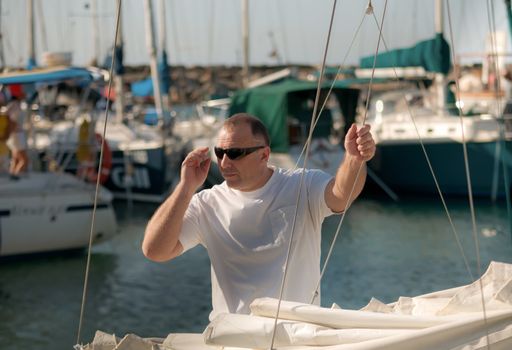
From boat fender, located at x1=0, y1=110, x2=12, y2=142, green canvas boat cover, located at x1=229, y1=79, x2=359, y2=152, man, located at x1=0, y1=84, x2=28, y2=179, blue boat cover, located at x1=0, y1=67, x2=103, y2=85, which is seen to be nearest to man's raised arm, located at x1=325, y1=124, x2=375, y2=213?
blue boat cover, located at x1=0, y1=67, x2=103, y2=85

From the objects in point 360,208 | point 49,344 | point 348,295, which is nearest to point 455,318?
point 49,344

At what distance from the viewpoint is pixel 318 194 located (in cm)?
431

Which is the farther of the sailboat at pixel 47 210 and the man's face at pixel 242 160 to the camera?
the sailboat at pixel 47 210

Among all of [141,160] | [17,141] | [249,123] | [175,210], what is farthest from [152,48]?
[175,210]

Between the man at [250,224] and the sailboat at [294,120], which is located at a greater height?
the man at [250,224]

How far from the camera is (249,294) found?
14.0ft

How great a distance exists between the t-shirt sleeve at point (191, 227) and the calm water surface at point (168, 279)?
7885 millimetres

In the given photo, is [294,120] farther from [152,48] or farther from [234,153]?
[234,153]

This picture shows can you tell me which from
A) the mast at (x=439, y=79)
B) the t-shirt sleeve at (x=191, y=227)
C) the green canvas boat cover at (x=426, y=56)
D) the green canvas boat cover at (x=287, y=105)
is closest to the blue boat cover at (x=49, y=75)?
the green canvas boat cover at (x=287, y=105)

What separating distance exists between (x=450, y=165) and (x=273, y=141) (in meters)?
4.57

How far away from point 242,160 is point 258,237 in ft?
1.06

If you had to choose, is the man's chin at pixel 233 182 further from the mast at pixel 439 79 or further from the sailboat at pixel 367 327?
the mast at pixel 439 79

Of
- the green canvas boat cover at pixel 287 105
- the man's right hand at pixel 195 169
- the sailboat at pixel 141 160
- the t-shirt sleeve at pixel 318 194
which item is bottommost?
the sailboat at pixel 141 160

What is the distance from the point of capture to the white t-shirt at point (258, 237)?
4.26m
